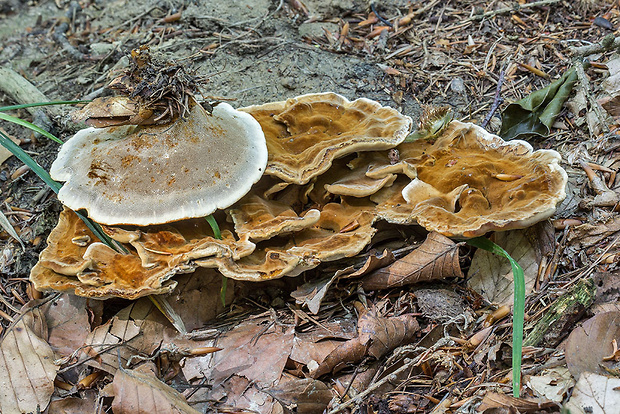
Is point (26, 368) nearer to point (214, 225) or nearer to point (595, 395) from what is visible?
point (214, 225)

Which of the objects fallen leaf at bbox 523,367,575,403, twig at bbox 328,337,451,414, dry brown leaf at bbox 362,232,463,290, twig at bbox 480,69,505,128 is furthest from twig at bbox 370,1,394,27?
fallen leaf at bbox 523,367,575,403

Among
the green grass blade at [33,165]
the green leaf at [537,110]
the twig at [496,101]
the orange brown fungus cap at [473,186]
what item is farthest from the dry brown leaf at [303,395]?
the twig at [496,101]

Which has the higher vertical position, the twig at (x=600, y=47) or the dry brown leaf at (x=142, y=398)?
the twig at (x=600, y=47)

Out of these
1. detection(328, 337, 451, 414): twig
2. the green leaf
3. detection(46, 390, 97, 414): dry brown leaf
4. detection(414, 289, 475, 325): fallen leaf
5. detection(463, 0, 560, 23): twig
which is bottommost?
detection(46, 390, 97, 414): dry brown leaf

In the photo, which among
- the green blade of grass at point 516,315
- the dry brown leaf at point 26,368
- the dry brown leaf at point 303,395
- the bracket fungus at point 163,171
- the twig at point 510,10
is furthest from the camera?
the twig at point 510,10

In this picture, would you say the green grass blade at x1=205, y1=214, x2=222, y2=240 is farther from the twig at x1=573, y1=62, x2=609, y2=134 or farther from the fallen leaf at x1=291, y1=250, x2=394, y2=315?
the twig at x1=573, y1=62, x2=609, y2=134

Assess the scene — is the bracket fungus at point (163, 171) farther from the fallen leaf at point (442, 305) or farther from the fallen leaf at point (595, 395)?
the fallen leaf at point (595, 395)

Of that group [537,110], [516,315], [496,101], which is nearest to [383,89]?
[496,101]

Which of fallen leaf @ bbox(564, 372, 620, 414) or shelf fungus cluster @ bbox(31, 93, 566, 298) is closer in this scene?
fallen leaf @ bbox(564, 372, 620, 414)
